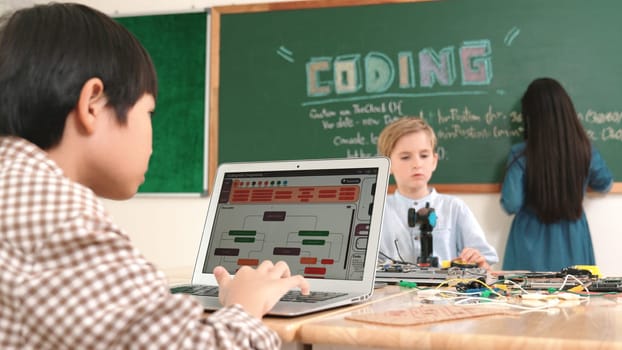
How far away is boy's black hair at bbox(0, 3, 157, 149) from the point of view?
946mm

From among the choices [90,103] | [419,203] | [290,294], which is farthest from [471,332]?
[419,203]

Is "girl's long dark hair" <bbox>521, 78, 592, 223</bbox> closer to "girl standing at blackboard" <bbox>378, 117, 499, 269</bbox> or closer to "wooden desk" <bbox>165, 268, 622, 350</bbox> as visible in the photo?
"girl standing at blackboard" <bbox>378, 117, 499, 269</bbox>

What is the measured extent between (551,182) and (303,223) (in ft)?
7.61

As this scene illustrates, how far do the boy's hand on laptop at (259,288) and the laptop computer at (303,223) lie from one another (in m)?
0.21

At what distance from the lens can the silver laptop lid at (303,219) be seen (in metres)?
1.53

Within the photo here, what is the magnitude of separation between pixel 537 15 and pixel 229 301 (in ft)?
10.7

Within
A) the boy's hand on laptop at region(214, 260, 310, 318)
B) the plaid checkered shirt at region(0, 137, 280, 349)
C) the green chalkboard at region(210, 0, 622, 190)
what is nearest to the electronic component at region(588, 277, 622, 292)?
the boy's hand on laptop at region(214, 260, 310, 318)

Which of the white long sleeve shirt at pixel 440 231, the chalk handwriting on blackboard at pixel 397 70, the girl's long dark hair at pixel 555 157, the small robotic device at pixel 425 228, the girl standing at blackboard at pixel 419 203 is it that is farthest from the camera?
the chalk handwriting on blackboard at pixel 397 70

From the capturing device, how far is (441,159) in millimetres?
3984

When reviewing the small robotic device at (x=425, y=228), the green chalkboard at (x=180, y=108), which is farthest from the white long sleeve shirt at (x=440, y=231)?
the green chalkboard at (x=180, y=108)

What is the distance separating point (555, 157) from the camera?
3.55 metres

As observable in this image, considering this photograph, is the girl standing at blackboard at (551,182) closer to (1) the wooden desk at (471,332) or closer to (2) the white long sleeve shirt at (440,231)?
(2) the white long sleeve shirt at (440,231)

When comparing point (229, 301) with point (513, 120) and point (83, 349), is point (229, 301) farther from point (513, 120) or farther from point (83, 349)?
point (513, 120)

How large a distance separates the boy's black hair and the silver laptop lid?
66 cm
